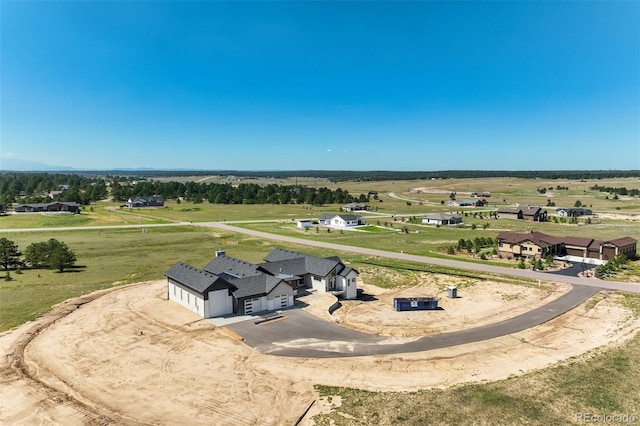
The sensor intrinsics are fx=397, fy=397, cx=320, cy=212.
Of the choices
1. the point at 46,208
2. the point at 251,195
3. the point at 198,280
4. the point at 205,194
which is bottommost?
the point at 198,280

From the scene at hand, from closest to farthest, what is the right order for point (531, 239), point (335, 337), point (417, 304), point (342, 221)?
point (335, 337), point (417, 304), point (531, 239), point (342, 221)

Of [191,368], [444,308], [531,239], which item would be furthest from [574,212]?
[191,368]

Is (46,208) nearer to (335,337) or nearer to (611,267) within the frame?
(335,337)

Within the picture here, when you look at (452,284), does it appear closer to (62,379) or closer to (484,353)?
(484,353)

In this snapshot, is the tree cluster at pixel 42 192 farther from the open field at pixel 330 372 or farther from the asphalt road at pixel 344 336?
the asphalt road at pixel 344 336

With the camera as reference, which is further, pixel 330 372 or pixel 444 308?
pixel 444 308

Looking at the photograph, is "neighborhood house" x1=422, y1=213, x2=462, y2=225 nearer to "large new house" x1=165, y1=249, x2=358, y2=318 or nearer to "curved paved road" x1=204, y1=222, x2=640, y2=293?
"curved paved road" x1=204, y1=222, x2=640, y2=293
